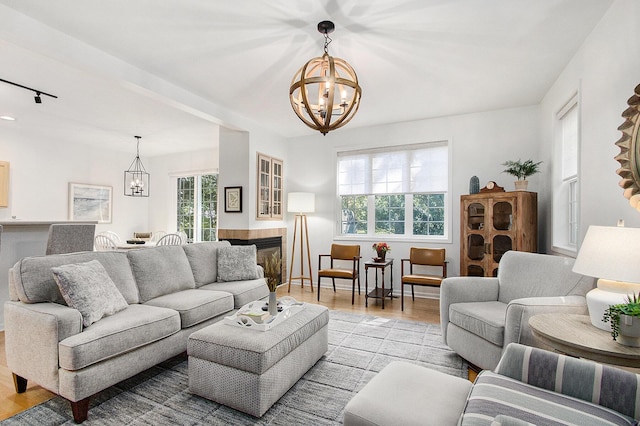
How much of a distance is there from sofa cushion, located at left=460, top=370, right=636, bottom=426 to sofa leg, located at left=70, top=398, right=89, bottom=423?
6.83 feet

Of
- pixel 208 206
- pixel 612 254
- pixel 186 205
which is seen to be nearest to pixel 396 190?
pixel 612 254

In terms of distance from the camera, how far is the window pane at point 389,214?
5211 mm

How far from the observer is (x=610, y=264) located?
62.2 inches

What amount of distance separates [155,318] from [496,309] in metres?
2.62

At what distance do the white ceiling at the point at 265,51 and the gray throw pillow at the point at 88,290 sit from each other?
1.76 metres

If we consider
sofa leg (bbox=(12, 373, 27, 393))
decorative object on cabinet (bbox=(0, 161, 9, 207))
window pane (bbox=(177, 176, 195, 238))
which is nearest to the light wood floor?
sofa leg (bbox=(12, 373, 27, 393))

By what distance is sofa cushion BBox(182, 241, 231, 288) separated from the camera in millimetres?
3549

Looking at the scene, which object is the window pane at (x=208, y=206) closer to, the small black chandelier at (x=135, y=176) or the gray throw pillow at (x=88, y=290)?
the small black chandelier at (x=135, y=176)

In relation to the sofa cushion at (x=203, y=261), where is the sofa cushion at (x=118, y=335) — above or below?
below

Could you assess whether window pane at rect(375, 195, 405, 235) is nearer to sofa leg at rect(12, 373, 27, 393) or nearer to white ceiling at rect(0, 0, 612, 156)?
white ceiling at rect(0, 0, 612, 156)

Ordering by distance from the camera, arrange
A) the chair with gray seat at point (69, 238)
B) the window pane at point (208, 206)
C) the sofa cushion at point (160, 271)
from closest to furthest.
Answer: the sofa cushion at point (160, 271), the chair with gray seat at point (69, 238), the window pane at point (208, 206)

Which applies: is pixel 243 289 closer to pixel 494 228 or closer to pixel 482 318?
pixel 482 318

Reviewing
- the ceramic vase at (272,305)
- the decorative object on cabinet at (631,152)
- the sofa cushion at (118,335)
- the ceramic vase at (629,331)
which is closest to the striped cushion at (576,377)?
the ceramic vase at (629,331)

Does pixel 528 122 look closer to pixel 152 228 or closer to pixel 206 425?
pixel 206 425
